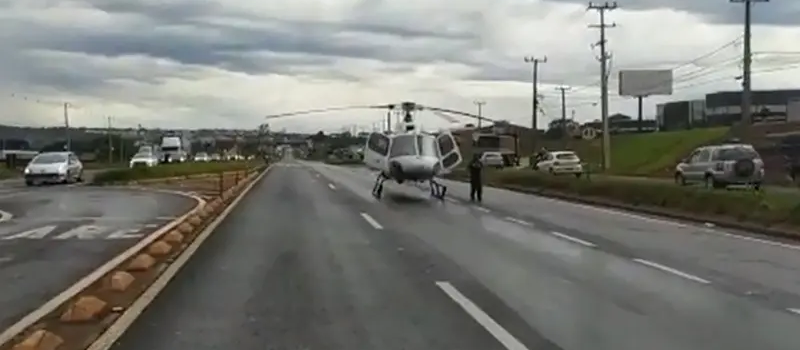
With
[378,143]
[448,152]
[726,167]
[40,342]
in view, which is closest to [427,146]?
[448,152]

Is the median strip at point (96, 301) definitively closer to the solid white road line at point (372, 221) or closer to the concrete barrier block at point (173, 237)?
the concrete barrier block at point (173, 237)

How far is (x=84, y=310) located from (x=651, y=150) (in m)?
75.4

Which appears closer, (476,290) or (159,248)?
(476,290)

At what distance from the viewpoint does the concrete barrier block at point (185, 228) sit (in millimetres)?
21250

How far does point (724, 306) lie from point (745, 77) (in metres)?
48.1

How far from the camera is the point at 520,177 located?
50656mm

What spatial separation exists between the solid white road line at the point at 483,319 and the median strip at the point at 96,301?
3522 mm

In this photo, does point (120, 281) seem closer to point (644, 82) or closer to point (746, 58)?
point (746, 58)

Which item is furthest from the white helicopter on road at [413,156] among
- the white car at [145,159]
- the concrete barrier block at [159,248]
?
the white car at [145,159]

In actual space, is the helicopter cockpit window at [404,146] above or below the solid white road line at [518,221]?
above

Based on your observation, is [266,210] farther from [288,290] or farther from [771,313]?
[771,313]

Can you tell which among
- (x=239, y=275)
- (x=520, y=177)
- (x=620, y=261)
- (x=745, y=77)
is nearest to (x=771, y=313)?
(x=620, y=261)

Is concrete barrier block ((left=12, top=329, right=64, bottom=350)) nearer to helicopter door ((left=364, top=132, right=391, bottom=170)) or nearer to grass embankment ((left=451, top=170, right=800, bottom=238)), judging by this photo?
grass embankment ((left=451, top=170, right=800, bottom=238))

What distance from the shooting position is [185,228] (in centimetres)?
2191
